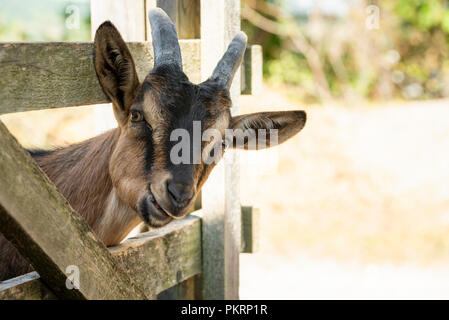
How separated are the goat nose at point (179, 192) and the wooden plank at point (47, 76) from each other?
516 millimetres

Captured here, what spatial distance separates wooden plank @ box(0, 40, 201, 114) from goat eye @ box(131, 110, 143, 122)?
0.46ft

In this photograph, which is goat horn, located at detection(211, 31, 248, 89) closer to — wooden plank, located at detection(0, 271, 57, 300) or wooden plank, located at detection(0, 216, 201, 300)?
wooden plank, located at detection(0, 216, 201, 300)

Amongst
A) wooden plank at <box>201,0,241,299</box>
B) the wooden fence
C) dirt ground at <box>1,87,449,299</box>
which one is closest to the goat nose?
the wooden fence

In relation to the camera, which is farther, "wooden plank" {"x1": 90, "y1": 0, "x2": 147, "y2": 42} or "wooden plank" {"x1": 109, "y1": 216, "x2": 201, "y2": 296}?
"wooden plank" {"x1": 90, "y1": 0, "x2": 147, "y2": 42}

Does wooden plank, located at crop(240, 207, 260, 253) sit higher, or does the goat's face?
the goat's face

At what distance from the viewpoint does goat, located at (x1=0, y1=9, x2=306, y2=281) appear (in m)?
2.82

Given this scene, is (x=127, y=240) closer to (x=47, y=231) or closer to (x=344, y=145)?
(x=47, y=231)

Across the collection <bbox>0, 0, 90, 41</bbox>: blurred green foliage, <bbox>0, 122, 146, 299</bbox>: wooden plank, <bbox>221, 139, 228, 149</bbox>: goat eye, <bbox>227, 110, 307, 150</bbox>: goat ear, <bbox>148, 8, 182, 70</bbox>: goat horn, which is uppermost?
<bbox>0, 0, 90, 41</bbox>: blurred green foliage

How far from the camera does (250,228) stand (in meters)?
4.17

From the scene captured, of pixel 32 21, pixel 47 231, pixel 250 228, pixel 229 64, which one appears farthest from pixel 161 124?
pixel 32 21

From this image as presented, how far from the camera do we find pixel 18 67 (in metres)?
2.34

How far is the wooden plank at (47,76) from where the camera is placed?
7.54 feet

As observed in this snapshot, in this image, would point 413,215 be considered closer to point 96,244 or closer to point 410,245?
point 410,245

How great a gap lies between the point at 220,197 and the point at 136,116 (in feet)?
3.27
